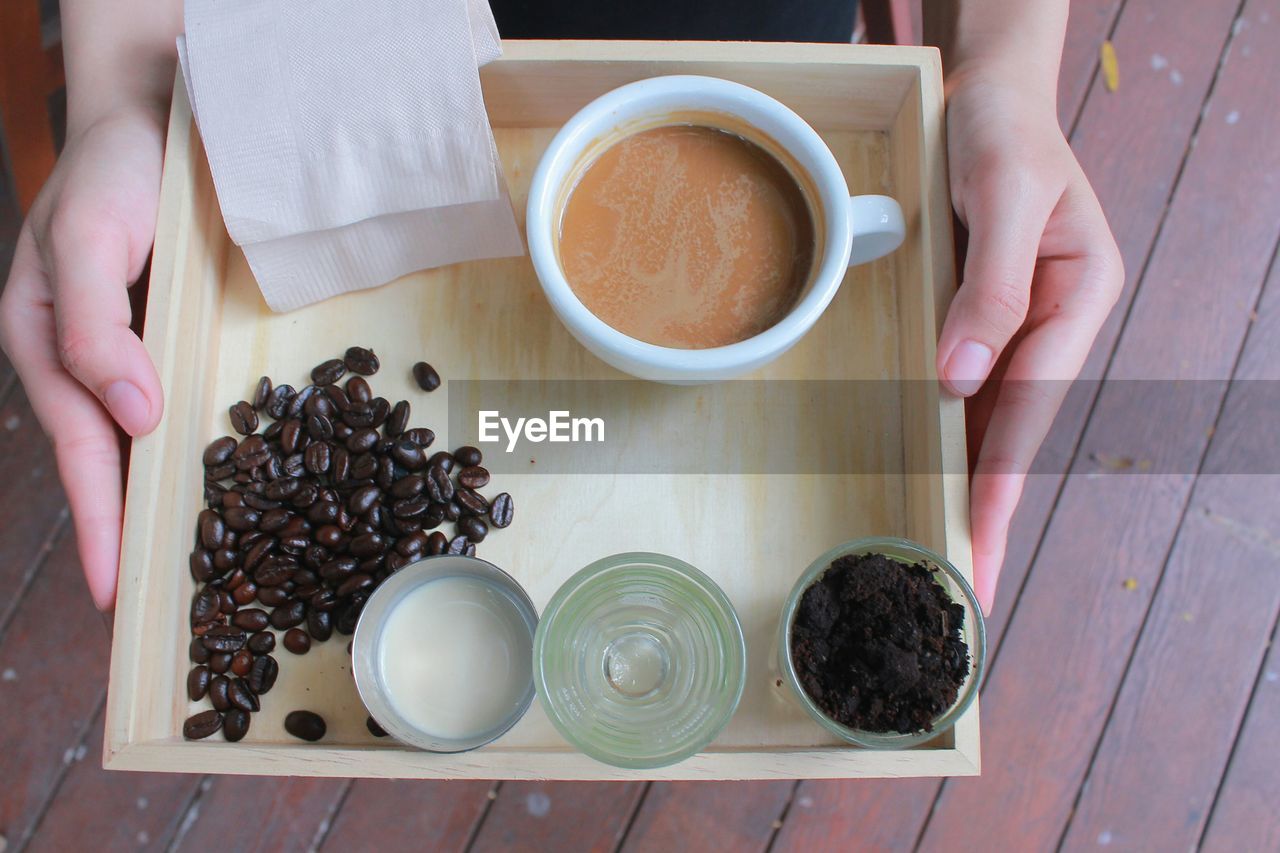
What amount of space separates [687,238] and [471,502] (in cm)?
30

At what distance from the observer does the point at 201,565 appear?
821mm

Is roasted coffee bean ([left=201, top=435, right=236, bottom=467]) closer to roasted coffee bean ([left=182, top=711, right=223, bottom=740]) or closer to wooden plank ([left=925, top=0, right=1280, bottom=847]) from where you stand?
roasted coffee bean ([left=182, top=711, right=223, bottom=740])

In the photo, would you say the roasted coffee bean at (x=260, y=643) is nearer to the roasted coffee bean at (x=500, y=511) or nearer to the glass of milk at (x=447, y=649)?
the glass of milk at (x=447, y=649)

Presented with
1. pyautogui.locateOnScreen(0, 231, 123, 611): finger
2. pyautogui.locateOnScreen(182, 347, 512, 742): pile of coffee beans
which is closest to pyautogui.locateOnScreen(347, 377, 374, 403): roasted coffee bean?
pyautogui.locateOnScreen(182, 347, 512, 742): pile of coffee beans

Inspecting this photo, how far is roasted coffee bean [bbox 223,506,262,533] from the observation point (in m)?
0.84

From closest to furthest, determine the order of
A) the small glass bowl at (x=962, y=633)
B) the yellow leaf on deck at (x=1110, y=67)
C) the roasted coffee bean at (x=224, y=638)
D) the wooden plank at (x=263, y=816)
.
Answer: the small glass bowl at (x=962, y=633) < the roasted coffee bean at (x=224, y=638) < the wooden plank at (x=263, y=816) < the yellow leaf on deck at (x=1110, y=67)

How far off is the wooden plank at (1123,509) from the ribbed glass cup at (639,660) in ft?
2.62

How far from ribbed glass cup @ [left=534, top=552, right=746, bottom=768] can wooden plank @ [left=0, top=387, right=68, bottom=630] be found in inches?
41.3

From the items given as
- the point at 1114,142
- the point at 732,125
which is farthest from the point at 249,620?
the point at 1114,142

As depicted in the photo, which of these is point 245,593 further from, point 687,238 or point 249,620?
point 687,238

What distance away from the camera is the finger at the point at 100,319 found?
2.49 feet

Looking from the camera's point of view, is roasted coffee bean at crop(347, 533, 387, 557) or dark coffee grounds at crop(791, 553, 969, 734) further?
roasted coffee bean at crop(347, 533, 387, 557)

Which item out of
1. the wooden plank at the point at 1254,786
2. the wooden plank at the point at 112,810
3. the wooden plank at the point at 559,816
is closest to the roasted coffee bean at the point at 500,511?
the wooden plank at the point at 559,816

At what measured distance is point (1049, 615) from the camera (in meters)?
1.44
